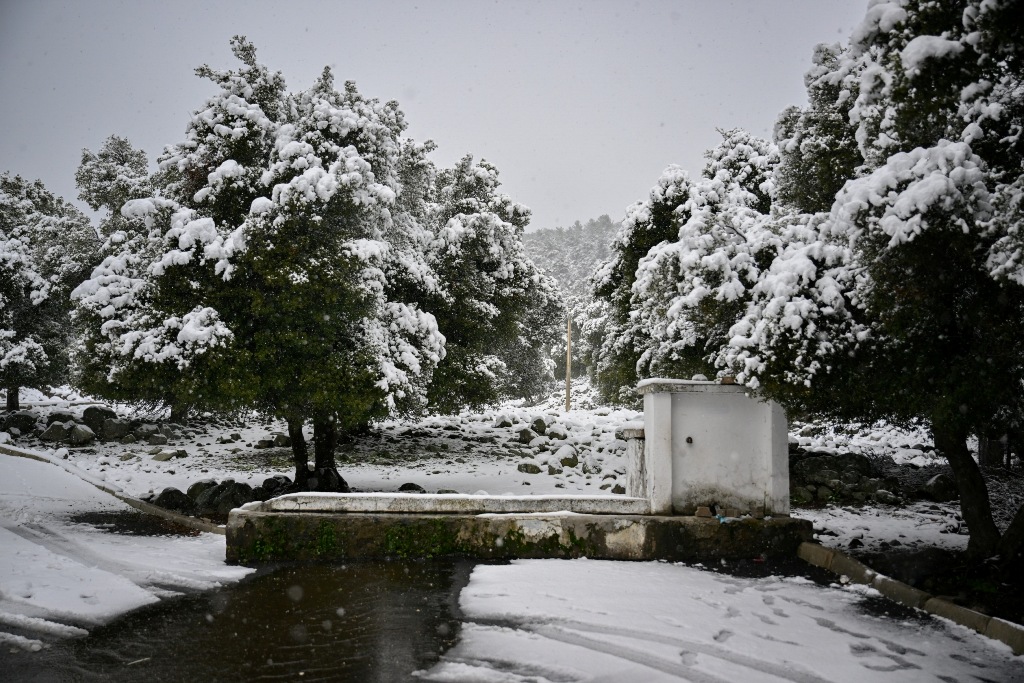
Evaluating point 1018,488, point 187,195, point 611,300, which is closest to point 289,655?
point 187,195

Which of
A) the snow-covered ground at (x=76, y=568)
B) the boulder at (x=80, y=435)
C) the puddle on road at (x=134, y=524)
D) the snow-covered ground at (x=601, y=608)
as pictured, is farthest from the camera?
the boulder at (x=80, y=435)

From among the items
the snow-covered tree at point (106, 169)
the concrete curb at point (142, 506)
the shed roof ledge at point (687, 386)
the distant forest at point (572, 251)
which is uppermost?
the distant forest at point (572, 251)

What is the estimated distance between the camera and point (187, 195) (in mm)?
13031

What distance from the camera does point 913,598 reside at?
6.45 metres

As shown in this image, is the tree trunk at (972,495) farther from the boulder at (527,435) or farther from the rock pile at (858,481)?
the boulder at (527,435)

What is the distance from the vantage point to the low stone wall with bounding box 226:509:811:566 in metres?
8.18

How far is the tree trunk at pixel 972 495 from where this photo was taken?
807 centimetres

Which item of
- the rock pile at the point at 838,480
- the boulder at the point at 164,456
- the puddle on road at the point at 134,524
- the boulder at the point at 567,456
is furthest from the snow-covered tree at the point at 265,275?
the rock pile at the point at 838,480

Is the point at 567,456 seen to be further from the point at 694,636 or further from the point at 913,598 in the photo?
the point at 694,636

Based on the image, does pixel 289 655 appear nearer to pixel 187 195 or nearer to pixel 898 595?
pixel 898 595

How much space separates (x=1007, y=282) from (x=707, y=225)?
14.3 feet

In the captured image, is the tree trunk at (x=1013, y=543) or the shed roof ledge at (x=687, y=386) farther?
the shed roof ledge at (x=687, y=386)

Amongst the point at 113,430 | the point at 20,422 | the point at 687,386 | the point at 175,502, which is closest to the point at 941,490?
the point at 687,386

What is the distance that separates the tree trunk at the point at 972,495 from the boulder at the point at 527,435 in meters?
13.8
